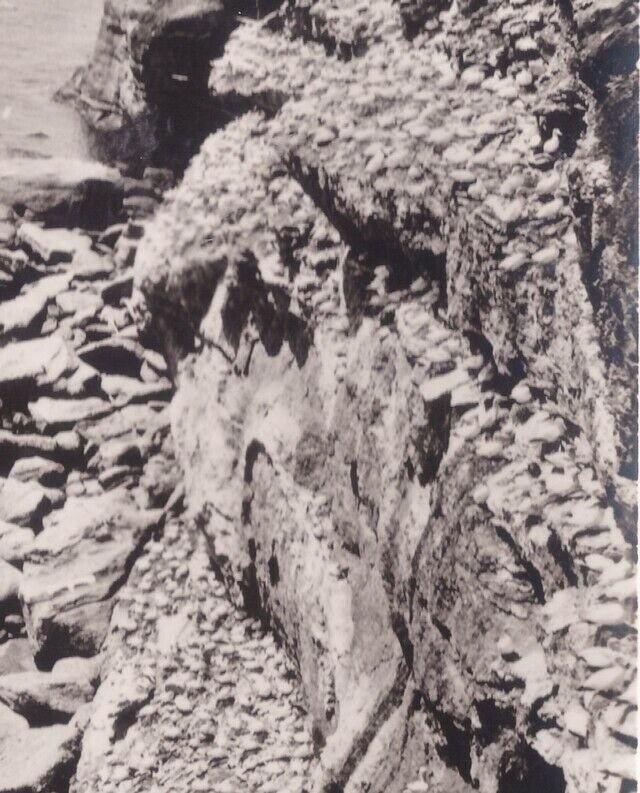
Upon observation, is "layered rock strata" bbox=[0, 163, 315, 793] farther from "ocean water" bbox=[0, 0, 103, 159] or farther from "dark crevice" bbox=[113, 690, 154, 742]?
"ocean water" bbox=[0, 0, 103, 159]

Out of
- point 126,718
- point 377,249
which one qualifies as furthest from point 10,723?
point 377,249

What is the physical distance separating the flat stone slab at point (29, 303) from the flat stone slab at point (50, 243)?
277 mm

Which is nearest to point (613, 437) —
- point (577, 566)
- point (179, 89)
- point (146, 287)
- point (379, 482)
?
point (577, 566)

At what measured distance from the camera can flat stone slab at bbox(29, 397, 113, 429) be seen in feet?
23.5

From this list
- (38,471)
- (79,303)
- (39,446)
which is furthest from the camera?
(79,303)

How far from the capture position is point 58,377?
7.45 metres

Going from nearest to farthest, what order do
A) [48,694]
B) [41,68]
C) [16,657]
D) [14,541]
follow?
[48,694] → [16,657] → [14,541] → [41,68]

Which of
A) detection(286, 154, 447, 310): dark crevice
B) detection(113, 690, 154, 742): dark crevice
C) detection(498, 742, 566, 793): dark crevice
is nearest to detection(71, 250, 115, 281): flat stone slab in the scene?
detection(286, 154, 447, 310): dark crevice

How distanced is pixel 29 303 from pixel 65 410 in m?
1.51

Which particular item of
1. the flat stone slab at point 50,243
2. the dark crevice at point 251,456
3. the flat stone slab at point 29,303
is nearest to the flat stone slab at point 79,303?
the flat stone slab at point 29,303

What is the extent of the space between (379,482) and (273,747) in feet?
7.87

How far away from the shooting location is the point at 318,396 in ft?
A: 16.2

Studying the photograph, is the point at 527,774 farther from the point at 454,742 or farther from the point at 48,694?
the point at 48,694

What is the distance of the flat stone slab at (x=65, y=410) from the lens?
23.5ft
